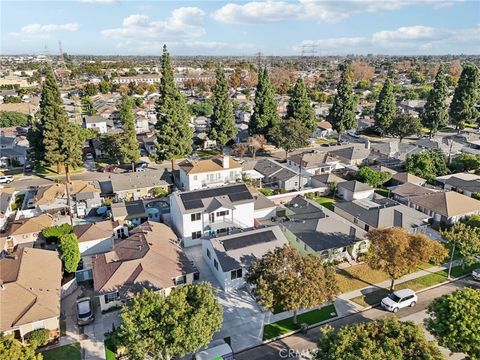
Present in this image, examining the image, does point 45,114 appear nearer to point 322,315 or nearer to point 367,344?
point 322,315

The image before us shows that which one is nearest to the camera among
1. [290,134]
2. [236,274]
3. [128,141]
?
[236,274]

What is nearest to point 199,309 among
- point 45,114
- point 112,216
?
point 112,216

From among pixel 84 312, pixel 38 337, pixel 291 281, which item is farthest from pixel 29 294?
pixel 291 281

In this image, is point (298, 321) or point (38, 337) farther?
point (298, 321)

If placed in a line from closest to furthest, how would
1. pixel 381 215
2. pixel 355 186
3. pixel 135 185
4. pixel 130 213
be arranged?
pixel 381 215 < pixel 130 213 < pixel 355 186 < pixel 135 185

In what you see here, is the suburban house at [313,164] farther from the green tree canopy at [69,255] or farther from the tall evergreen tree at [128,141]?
the green tree canopy at [69,255]

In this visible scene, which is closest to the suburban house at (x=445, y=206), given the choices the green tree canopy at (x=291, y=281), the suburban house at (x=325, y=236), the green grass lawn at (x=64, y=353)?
the suburban house at (x=325, y=236)

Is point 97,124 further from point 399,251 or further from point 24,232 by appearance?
point 399,251
